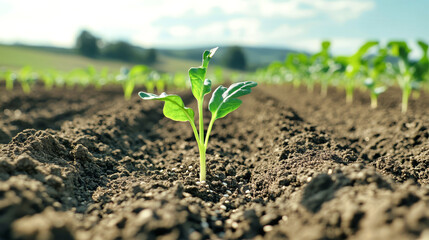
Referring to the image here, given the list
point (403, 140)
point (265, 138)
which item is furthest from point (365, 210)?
point (403, 140)

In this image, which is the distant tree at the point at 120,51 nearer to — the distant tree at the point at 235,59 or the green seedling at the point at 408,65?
the distant tree at the point at 235,59

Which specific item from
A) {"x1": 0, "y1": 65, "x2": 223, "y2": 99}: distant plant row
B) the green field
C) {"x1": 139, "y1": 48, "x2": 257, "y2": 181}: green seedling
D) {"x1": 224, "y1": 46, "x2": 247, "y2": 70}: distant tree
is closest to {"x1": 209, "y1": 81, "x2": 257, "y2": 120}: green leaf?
{"x1": 139, "y1": 48, "x2": 257, "y2": 181}: green seedling

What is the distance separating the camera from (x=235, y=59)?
56.4 metres

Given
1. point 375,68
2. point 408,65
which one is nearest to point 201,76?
point 408,65

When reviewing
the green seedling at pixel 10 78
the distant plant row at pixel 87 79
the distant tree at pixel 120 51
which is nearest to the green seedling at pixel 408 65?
the distant plant row at pixel 87 79

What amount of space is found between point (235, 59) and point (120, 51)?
73.0ft

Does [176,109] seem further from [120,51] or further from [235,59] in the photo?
[235,59]

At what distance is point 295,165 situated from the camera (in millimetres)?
2363

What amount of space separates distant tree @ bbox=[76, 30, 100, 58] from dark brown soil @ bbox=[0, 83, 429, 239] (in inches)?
1932

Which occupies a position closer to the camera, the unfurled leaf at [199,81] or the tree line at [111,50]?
the unfurled leaf at [199,81]

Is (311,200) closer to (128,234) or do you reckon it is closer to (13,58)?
(128,234)

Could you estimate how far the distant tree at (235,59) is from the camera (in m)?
55.7

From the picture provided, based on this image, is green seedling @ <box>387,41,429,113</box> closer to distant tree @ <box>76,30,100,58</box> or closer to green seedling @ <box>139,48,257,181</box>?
green seedling @ <box>139,48,257,181</box>

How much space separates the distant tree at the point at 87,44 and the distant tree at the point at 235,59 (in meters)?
24.9
